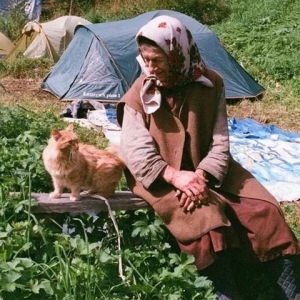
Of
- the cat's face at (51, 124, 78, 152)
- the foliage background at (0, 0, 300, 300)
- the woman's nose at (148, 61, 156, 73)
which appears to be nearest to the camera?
the foliage background at (0, 0, 300, 300)

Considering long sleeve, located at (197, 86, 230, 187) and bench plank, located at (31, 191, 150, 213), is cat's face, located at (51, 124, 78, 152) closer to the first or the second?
bench plank, located at (31, 191, 150, 213)

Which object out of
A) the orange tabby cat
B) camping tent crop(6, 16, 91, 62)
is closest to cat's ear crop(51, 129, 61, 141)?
the orange tabby cat

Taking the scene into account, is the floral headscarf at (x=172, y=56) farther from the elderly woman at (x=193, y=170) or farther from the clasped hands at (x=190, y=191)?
the clasped hands at (x=190, y=191)

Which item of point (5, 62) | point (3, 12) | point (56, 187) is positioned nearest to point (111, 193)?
point (56, 187)

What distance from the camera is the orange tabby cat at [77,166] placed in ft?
10.1

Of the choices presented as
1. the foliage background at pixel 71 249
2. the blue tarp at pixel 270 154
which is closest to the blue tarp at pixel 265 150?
the blue tarp at pixel 270 154

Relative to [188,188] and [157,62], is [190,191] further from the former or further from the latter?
[157,62]

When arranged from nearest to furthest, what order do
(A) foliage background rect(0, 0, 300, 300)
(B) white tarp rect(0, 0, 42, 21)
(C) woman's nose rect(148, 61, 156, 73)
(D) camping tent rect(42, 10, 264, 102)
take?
(A) foliage background rect(0, 0, 300, 300) → (C) woman's nose rect(148, 61, 156, 73) → (D) camping tent rect(42, 10, 264, 102) → (B) white tarp rect(0, 0, 42, 21)

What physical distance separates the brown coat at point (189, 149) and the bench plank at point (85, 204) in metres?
0.07

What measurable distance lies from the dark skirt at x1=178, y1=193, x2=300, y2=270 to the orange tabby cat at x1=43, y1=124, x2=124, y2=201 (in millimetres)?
508

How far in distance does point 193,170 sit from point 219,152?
16cm

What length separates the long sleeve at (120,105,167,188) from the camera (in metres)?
3.10

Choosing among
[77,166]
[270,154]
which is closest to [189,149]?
[77,166]

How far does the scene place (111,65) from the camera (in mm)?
8562
